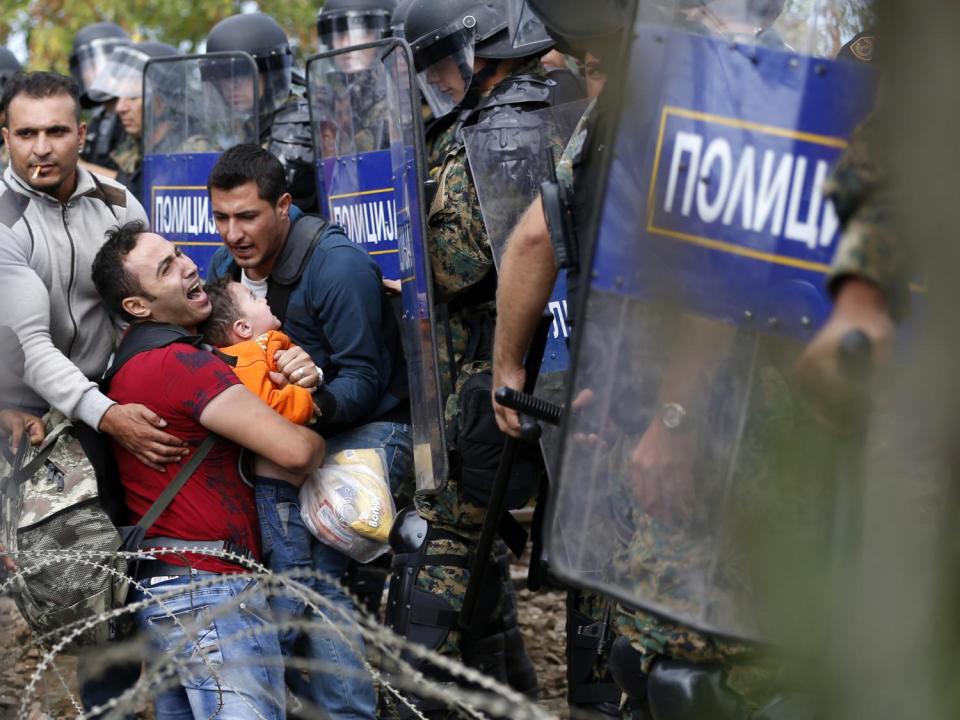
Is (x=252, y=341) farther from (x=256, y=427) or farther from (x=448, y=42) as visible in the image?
(x=448, y=42)

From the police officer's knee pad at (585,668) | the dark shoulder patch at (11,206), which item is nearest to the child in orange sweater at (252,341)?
the dark shoulder patch at (11,206)

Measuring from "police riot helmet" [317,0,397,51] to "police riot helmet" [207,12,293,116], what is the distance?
0.38 metres

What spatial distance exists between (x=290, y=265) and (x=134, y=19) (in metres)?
10.9

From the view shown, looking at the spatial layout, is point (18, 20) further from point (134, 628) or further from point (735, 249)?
point (735, 249)

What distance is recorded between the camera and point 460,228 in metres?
3.65

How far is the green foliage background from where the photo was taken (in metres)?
13.7

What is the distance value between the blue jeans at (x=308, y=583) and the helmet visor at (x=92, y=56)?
19.0ft

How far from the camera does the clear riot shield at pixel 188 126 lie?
5277mm

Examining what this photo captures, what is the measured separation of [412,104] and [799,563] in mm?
2818

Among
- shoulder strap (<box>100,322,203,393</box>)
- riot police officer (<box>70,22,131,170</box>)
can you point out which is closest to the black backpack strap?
shoulder strap (<box>100,322,203,393</box>)

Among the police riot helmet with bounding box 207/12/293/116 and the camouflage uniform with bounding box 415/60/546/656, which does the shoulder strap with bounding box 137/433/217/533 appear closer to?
the camouflage uniform with bounding box 415/60/546/656

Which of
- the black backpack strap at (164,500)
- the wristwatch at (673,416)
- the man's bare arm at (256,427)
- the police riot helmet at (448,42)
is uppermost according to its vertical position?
the police riot helmet at (448,42)

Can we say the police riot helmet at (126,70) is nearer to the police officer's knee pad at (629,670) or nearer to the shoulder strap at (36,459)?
the shoulder strap at (36,459)

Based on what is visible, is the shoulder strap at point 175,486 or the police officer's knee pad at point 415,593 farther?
the police officer's knee pad at point 415,593
